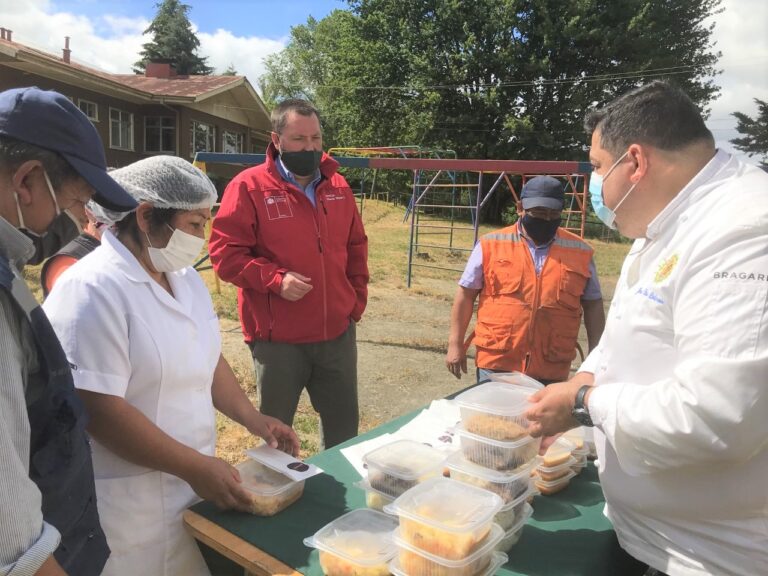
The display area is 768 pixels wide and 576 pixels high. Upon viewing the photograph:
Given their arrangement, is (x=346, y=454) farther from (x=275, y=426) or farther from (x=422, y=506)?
(x=422, y=506)

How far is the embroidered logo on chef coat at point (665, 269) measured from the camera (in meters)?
1.28

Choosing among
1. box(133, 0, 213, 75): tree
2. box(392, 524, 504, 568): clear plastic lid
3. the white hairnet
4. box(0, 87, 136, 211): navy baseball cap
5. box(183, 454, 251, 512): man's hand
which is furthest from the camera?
box(133, 0, 213, 75): tree

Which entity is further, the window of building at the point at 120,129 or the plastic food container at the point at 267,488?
the window of building at the point at 120,129

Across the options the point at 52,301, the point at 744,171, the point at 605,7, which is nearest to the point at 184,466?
the point at 52,301

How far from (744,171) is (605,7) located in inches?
1129

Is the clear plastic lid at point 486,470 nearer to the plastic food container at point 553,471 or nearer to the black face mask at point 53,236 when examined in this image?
the plastic food container at point 553,471

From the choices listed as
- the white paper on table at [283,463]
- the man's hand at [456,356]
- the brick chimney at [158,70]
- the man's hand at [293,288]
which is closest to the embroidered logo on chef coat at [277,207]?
the man's hand at [293,288]

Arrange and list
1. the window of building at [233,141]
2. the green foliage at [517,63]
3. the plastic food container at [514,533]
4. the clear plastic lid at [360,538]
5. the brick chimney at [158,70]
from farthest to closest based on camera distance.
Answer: the green foliage at [517,63]
the window of building at [233,141]
the brick chimney at [158,70]
the plastic food container at [514,533]
the clear plastic lid at [360,538]

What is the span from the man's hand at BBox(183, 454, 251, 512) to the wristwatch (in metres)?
0.94

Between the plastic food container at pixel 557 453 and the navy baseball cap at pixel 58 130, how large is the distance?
1.46 metres

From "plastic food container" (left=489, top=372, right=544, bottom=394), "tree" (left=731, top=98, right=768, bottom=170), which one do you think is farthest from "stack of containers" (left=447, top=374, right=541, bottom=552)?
"tree" (left=731, top=98, right=768, bottom=170)

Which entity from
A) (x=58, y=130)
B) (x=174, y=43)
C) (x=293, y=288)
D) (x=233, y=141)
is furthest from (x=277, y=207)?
(x=174, y=43)

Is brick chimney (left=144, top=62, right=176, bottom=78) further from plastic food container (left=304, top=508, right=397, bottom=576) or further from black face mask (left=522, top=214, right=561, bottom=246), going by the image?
plastic food container (left=304, top=508, right=397, bottom=576)

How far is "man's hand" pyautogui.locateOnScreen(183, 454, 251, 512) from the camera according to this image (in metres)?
1.58
